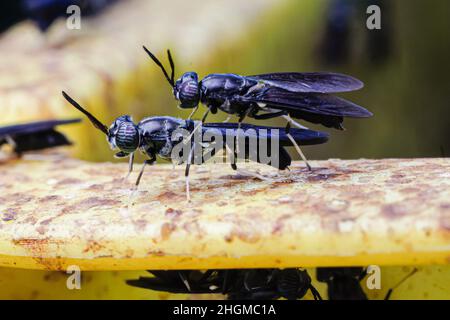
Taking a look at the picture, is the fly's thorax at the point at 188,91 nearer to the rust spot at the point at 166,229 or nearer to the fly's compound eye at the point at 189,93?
the fly's compound eye at the point at 189,93

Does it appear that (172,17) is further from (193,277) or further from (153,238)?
(153,238)

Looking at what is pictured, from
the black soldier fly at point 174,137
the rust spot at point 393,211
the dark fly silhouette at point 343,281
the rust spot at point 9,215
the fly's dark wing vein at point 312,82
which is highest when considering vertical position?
the fly's dark wing vein at point 312,82

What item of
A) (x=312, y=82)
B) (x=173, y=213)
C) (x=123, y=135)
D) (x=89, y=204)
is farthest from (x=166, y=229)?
(x=312, y=82)

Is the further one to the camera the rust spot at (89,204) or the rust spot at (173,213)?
the rust spot at (89,204)

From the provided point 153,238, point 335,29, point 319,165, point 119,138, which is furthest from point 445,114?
point 153,238

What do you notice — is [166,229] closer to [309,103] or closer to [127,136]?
[127,136]

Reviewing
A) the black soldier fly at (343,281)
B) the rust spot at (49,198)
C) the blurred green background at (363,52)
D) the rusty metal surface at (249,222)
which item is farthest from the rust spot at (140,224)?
the blurred green background at (363,52)
